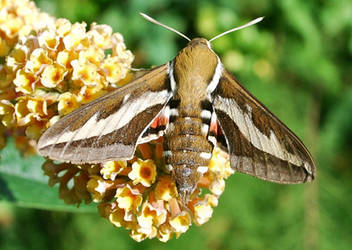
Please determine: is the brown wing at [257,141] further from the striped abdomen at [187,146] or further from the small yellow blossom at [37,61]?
the small yellow blossom at [37,61]

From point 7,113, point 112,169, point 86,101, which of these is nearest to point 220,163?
point 112,169

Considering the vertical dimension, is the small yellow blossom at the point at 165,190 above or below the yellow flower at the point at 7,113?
below

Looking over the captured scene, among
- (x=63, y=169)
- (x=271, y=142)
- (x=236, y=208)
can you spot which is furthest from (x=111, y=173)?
(x=236, y=208)

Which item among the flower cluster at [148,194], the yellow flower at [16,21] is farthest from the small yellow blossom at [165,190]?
the yellow flower at [16,21]

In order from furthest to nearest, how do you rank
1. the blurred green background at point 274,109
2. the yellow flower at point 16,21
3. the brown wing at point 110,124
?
the blurred green background at point 274,109 < the yellow flower at point 16,21 < the brown wing at point 110,124

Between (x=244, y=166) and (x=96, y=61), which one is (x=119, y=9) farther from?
(x=244, y=166)

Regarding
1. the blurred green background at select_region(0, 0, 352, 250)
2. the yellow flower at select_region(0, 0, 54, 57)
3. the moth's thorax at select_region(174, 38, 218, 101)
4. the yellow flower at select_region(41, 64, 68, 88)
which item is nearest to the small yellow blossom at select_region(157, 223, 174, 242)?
the moth's thorax at select_region(174, 38, 218, 101)

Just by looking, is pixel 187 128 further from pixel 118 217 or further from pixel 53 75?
pixel 53 75

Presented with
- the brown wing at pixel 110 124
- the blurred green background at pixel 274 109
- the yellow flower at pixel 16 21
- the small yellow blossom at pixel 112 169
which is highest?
the yellow flower at pixel 16 21
